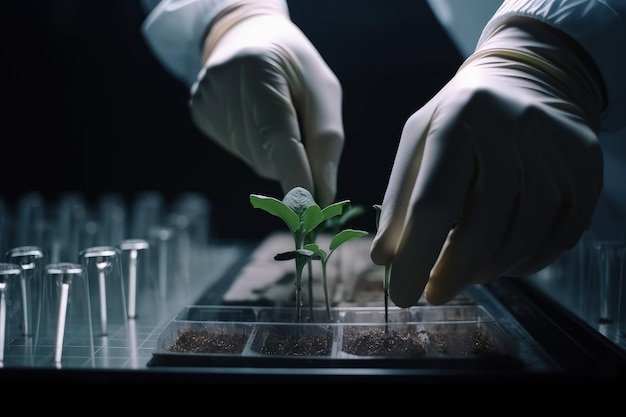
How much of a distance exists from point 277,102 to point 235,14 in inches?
16.8

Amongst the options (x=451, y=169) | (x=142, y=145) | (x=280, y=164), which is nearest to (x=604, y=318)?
(x=451, y=169)

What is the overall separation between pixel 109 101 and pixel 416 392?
78.9 inches

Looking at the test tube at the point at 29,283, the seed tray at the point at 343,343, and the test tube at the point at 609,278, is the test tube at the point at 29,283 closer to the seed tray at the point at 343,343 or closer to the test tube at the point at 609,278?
the seed tray at the point at 343,343

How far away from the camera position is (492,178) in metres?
0.98

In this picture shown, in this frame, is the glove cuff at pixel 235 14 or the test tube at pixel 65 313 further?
the glove cuff at pixel 235 14

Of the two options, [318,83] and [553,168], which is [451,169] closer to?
[553,168]

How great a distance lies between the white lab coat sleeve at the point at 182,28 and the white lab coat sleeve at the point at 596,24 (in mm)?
805

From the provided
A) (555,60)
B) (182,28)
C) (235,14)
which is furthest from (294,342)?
(182,28)

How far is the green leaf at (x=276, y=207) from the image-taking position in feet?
3.69

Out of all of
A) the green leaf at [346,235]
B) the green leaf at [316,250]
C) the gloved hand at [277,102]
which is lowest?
the green leaf at [316,250]

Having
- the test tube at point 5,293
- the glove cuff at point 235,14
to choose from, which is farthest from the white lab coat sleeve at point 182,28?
the test tube at point 5,293

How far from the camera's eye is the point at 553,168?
1003mm

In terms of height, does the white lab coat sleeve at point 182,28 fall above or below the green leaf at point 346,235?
above

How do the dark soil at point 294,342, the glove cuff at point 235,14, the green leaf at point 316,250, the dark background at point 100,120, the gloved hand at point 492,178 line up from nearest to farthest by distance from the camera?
1. the gloved hand at point 492,178
2. the dark soil at point 294,342
3. the green leaf at point 316,250
4. the glove cuff at point 235,14
5. the dark background at point 100,120
